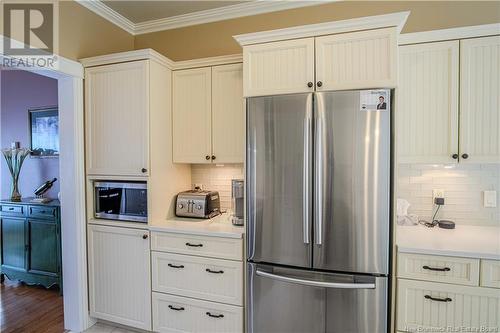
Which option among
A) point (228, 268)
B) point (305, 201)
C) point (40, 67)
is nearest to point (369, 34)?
point (305, 201)

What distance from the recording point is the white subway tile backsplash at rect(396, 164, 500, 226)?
2090 millimetres

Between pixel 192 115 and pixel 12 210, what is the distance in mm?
2419

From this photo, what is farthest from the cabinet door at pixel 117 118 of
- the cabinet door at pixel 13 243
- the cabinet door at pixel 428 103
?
the cabinet door at pixel 428 103

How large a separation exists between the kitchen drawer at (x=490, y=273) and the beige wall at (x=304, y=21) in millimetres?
1731

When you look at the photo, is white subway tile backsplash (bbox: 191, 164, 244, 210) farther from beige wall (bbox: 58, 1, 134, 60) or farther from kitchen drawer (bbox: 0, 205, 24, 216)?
kitchen drawer (bbox: 0, 205, 24, 216)

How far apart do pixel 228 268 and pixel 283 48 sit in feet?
5.23

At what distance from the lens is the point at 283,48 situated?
1.87 metres

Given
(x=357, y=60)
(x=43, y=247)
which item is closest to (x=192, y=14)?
(x=357, y=60)

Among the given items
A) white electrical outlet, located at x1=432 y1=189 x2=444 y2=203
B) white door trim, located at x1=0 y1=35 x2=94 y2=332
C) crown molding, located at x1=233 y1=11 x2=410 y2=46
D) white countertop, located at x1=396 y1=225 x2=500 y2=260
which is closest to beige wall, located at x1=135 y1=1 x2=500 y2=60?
crown molding, located at x1=233 y1=11 x2=410 y2=46

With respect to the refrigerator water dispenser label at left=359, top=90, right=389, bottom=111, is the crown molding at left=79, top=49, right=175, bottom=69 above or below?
above

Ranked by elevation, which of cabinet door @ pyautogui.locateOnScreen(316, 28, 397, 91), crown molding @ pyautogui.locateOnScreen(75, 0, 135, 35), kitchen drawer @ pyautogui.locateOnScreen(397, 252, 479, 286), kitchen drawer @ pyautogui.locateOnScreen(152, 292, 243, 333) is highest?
crown molding @ pyautogui.locateOnScreen(75, 0, 135, 35)

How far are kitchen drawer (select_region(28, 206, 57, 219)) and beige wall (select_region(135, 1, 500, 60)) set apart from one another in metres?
1.95

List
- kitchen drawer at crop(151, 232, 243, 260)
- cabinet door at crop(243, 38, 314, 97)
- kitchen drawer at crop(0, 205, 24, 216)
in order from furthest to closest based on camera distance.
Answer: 1. kitchen drawer at crop(0, 205, 24, 216)
2. kitchen drawer at crop(151, 232, 243, 260)
3. cabinet door at crop(243, 38, 314, 97)

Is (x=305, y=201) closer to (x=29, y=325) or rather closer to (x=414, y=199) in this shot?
(x=414, y=199)
